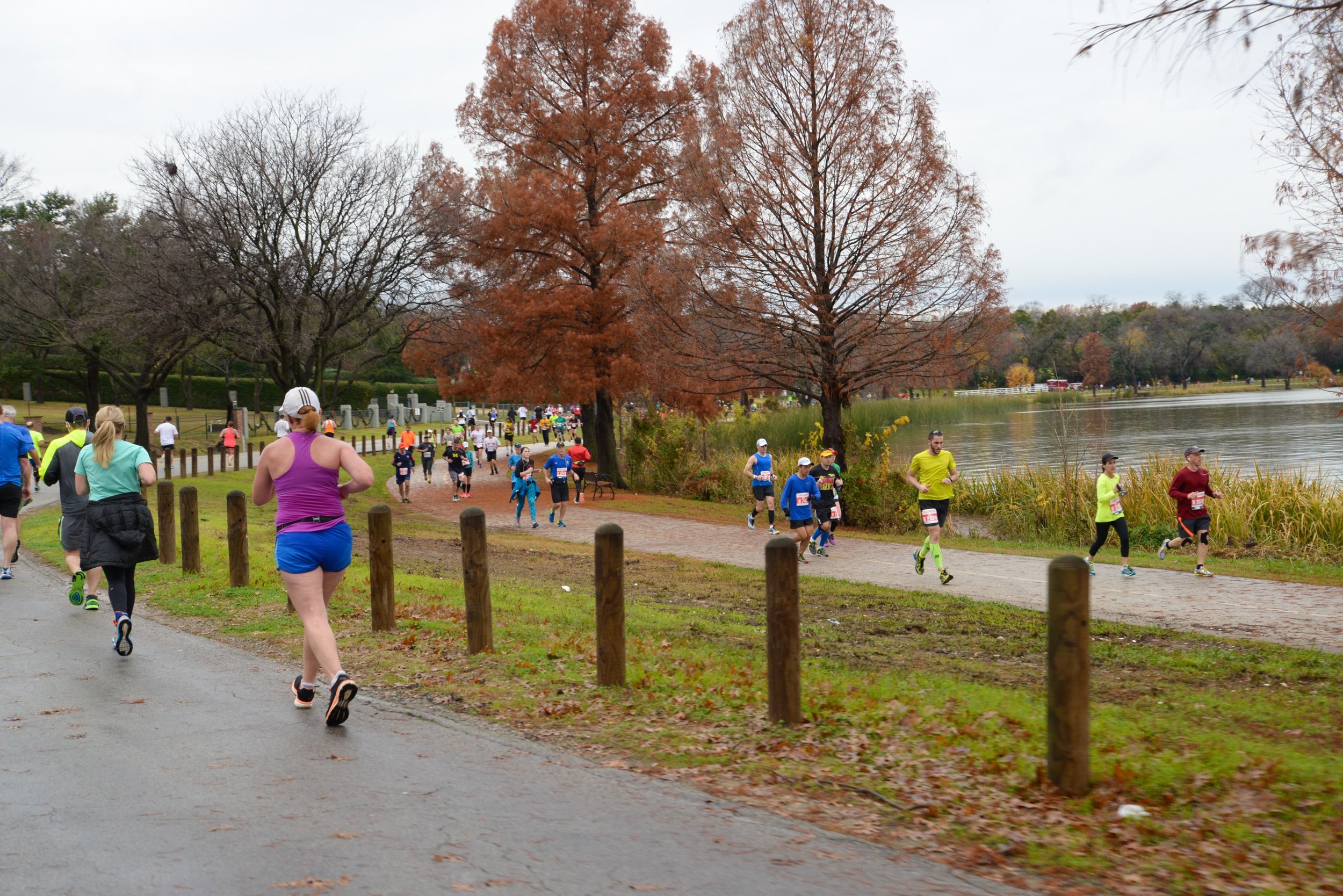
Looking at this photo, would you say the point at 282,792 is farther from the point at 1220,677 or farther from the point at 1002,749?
the point at 1220,677

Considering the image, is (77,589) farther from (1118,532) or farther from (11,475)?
(1118,532)

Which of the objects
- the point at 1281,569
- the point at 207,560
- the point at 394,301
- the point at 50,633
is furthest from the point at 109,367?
the point at 1281,569

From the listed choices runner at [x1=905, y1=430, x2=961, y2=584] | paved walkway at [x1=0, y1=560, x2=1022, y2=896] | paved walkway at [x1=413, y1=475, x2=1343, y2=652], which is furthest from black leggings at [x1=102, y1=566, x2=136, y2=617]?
runner at [x1=905, y1=430, x2=961, y2=584]

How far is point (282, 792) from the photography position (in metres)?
4.98

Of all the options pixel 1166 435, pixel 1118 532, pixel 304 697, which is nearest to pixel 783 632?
pixel 304 697

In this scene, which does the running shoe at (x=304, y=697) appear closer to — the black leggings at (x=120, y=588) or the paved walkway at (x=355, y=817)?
the paved walkway at (x=355, y=817)

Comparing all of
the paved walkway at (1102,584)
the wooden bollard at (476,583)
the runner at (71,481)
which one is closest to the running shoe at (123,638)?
the wooden bollard at (476,583)

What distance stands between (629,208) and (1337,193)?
958 inches

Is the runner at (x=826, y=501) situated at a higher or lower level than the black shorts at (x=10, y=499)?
lower

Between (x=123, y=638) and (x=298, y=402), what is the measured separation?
10.8 ft

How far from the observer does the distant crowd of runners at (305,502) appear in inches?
245

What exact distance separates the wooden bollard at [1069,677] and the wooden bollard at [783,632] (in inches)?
59.0

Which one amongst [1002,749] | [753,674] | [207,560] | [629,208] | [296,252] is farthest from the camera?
[629,208]

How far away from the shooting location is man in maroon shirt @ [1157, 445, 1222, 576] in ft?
48.5
